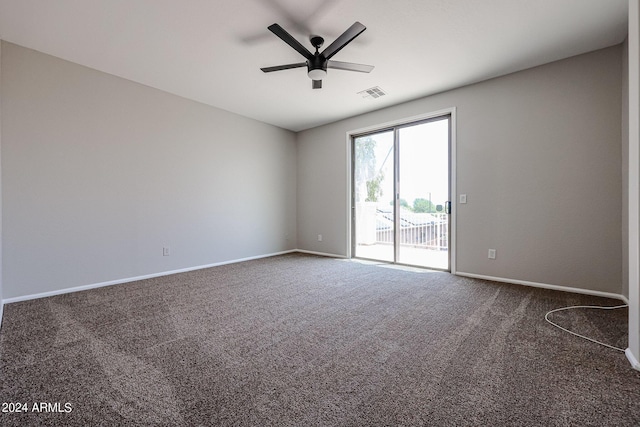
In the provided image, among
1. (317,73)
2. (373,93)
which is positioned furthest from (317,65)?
(373,93)

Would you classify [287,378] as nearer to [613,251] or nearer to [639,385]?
[639,385]

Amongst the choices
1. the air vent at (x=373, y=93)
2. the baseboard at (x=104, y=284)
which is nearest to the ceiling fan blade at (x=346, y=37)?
the air vent at (x=373, y=93)

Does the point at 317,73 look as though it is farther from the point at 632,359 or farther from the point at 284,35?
the point at 632,359

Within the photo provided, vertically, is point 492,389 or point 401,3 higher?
point 401,3

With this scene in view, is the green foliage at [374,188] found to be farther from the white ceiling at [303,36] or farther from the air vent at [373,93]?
the white ceiling at [303,36]

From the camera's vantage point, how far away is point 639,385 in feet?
4.59

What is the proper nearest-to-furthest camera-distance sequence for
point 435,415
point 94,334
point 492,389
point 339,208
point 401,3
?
1. point 435,415
2. point 492,389
3. point 94,334
4. point 401,3
5. point 339,208

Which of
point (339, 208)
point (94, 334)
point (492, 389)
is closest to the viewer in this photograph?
point (492, 389)

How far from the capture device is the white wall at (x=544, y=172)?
9.22 ft

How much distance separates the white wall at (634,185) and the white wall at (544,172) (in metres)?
1.57

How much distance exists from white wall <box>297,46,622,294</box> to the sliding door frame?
0.23ft

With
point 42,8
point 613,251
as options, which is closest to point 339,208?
point 613,251

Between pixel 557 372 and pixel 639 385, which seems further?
pixel 557 372

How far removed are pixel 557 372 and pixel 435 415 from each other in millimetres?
886
